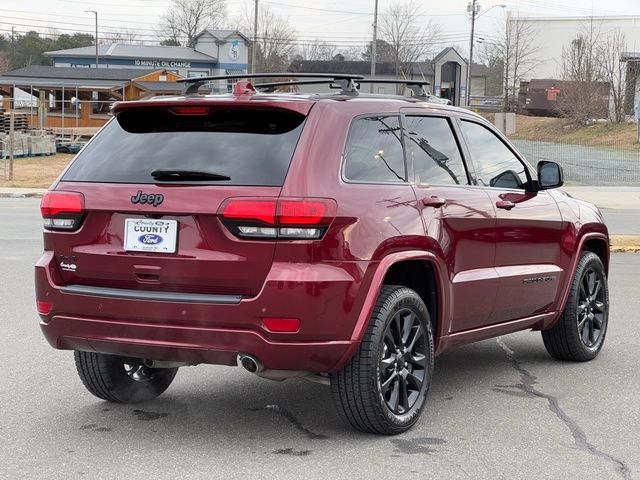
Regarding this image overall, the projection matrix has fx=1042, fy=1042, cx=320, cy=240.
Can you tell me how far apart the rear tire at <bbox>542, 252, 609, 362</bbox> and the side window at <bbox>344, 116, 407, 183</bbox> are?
7.23ft

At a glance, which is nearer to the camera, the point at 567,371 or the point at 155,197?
the point at 155,197

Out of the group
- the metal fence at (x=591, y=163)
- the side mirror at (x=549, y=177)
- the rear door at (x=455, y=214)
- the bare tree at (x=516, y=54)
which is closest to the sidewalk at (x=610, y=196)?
the metal fence at (x=591, y=163)

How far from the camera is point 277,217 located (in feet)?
16.1

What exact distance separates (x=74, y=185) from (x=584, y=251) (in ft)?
12.9

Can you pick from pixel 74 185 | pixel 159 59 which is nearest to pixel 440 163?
pixel 74 185

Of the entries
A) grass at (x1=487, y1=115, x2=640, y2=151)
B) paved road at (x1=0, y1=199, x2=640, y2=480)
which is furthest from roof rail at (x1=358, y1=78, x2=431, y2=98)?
grass at (x1=487, y1=115, x2=640, y2=151)

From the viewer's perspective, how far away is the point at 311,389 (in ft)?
21.6

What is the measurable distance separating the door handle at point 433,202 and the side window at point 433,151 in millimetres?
134

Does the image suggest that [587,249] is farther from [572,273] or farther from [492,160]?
[492,160]

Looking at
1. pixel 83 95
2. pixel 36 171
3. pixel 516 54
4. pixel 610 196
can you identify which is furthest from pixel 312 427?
pixel 516 54

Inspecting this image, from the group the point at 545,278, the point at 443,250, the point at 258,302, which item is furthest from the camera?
the point at 545,278

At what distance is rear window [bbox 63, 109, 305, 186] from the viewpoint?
510cm

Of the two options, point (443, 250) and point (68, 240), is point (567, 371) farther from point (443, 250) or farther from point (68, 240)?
point (68, 240)

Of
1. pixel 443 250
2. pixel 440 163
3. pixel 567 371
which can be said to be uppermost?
pixel 440 163
